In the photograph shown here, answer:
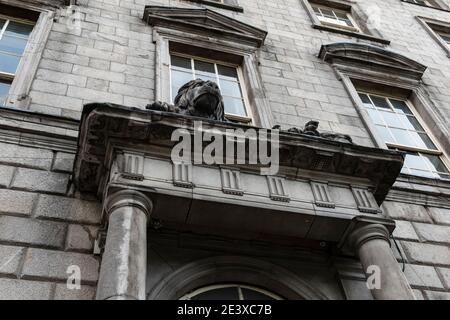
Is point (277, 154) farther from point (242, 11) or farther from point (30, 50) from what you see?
point (242, 11)

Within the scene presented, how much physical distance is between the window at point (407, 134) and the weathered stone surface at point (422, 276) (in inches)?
120

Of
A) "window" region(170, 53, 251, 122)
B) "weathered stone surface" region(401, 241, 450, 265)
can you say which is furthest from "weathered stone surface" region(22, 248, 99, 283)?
"weathered stone surface" region(401, 241, 450, 265)

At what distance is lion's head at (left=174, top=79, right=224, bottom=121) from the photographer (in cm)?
809

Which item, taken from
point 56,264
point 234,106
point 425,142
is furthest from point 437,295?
point 56,264

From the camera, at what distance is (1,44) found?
10086 mm

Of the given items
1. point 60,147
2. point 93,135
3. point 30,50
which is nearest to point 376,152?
point 93,135

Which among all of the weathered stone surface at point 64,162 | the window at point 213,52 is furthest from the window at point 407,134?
the weathered stone surface at point 64,162

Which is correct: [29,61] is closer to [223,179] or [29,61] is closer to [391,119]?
[223,179]

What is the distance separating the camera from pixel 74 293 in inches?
241

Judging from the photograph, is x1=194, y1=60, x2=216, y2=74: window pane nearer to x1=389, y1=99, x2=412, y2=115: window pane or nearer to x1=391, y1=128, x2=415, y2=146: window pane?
x1=391, y1=128, x2=415, y2=146: window pane

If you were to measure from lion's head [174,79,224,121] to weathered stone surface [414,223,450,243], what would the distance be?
12.3 ft

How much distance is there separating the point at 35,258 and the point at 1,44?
5351mm

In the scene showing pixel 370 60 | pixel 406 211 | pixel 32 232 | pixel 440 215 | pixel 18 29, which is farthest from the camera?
pixel 370 60

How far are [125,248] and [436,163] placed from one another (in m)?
7.87
